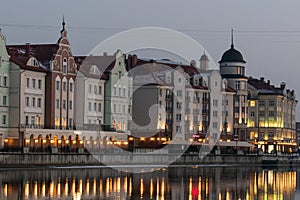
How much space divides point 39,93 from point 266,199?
54.0 metres

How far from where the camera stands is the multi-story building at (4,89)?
109938mm

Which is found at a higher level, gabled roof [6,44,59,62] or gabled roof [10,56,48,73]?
gabled roof [6,44,59,62]

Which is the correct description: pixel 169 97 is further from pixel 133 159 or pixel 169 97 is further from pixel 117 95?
pixel 133 159

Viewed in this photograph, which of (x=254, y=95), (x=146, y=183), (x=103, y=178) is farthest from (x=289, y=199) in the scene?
(x=254, y=95)

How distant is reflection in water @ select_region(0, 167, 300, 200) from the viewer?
220 feet

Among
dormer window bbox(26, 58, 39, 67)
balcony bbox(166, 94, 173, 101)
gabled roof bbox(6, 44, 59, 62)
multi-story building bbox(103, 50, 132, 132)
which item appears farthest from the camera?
balcony bbox(166, 94, 173, 101)

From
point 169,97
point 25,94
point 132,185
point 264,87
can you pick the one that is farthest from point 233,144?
point 132,185

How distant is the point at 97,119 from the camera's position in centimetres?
Answer: 12950

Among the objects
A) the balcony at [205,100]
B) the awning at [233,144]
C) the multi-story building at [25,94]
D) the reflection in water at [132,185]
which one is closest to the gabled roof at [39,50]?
the multi-story building at [25,94]

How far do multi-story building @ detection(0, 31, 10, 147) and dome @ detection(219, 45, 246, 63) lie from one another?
200 feet

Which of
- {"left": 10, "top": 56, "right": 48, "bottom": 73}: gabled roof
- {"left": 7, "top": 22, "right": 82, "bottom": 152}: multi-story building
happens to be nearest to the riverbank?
{"left": 7, "top": 22, "right": 82, "bottom": 152}: multi-story building

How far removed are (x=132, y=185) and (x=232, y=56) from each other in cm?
8977

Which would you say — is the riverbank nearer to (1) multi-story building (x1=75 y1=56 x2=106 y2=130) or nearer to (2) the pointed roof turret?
(1) multi-story building (x1=75 y1=56 x2=106 y2=130)

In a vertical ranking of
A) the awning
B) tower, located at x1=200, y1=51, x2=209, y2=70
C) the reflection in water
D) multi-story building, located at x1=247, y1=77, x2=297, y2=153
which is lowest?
the reflection in water
